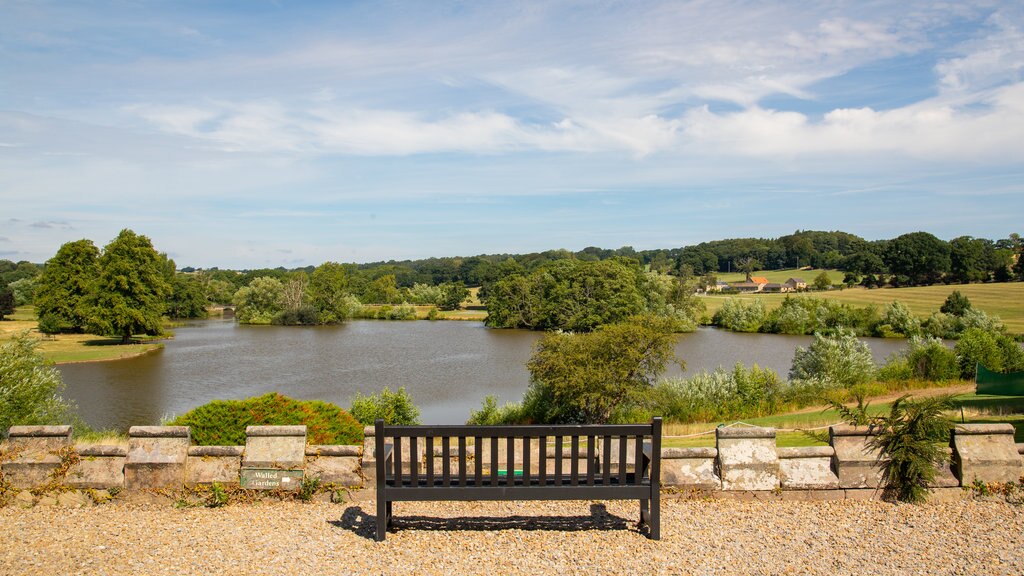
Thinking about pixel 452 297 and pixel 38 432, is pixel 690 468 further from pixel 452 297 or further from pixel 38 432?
pixel 452 297

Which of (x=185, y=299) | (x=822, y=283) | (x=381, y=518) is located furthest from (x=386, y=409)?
(x=822, y=283)

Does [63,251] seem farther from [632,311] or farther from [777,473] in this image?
[777,473]

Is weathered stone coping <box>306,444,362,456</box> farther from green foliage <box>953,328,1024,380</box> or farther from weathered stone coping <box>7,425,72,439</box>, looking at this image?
green foliage <box>953,328,1024,380</box>

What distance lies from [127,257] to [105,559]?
4599 cm

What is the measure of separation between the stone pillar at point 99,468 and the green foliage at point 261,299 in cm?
6995

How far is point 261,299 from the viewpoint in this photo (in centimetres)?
7412

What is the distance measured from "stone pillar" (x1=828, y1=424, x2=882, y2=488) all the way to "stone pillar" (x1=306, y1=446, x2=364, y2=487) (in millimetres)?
4480

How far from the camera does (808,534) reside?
5270 millimetres

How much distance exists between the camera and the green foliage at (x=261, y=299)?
73056mm

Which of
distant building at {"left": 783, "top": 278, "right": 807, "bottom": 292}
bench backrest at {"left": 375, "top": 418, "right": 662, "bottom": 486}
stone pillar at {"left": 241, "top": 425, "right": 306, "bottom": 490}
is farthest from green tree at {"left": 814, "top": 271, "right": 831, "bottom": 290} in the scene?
stone pillar at {"left": 241, "top": 425, "right": 306, "bottom": 490}

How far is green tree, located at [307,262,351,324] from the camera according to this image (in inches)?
2931

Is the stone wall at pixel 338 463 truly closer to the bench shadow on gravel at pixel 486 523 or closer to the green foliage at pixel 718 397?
the bench shadow on gravel at pixel 486 523

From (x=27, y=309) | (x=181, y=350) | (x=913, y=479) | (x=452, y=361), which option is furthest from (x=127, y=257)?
(x=913, y=479)

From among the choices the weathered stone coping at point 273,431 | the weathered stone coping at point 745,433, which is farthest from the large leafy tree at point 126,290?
the weathered stone coping at point 745,433
